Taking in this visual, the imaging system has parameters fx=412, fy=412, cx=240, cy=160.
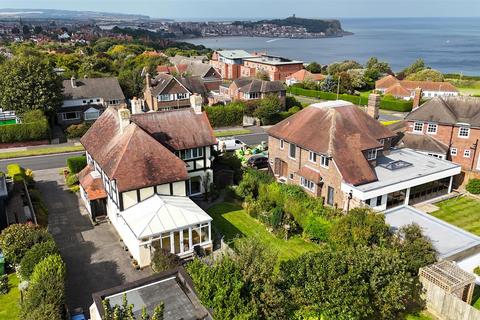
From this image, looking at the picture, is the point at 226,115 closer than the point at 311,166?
No

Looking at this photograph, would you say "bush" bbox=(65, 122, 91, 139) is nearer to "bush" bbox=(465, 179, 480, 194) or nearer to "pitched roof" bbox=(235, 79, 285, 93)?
"pitched roof" bbox=(235, 79, 285, 93)

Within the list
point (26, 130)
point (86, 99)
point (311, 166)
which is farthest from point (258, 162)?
point (86, 99)

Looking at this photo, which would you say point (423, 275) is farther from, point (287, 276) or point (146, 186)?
point (146, 186)

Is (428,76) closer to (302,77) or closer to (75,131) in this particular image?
(302,77)

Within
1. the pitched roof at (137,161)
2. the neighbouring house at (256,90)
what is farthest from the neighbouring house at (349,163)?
the neighbouring house at (256,90)

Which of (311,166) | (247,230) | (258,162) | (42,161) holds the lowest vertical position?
(42,161)

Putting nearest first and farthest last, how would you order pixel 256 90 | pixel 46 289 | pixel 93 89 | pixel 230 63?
pixel 46 289 < pixel 93 89 < pixel 256 90 < pixel 230 63
